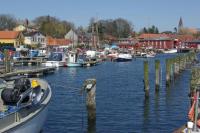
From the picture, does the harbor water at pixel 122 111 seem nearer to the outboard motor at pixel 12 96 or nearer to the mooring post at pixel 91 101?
the mooring post at pixel 91 101

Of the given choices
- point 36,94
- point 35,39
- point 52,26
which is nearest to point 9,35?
point 35,39

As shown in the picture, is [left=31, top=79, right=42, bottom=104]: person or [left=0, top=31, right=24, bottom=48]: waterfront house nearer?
[left=31, top=79, right=42, bottom=104]: person

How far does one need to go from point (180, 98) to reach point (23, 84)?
2014 centimetres

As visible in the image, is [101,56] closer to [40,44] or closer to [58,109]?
[40,44]

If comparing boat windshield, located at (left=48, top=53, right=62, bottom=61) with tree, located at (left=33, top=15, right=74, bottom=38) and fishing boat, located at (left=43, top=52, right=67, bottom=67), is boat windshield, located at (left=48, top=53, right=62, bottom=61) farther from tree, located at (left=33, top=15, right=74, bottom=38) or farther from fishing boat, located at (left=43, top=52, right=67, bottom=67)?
tree, located at (left=33, top=15, right=74, bottom=38)

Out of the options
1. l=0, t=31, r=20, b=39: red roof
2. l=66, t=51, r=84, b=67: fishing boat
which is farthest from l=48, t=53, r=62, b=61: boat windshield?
l=0, t=31, r=20, b=39: red roof

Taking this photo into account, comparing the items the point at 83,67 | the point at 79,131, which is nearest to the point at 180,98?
the point at 79,131

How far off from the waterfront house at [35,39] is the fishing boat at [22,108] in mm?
103725

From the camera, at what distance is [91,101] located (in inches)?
1003

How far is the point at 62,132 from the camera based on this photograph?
2491 cm

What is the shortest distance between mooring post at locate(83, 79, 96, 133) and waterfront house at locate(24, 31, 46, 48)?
99.8 metres

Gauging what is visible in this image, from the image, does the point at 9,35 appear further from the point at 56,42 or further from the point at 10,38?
the point at 56,42

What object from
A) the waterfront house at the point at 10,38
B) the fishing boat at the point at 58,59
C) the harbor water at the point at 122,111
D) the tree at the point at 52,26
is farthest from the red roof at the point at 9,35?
the harbor water at the point at 122,111

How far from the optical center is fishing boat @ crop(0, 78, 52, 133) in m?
17.5
